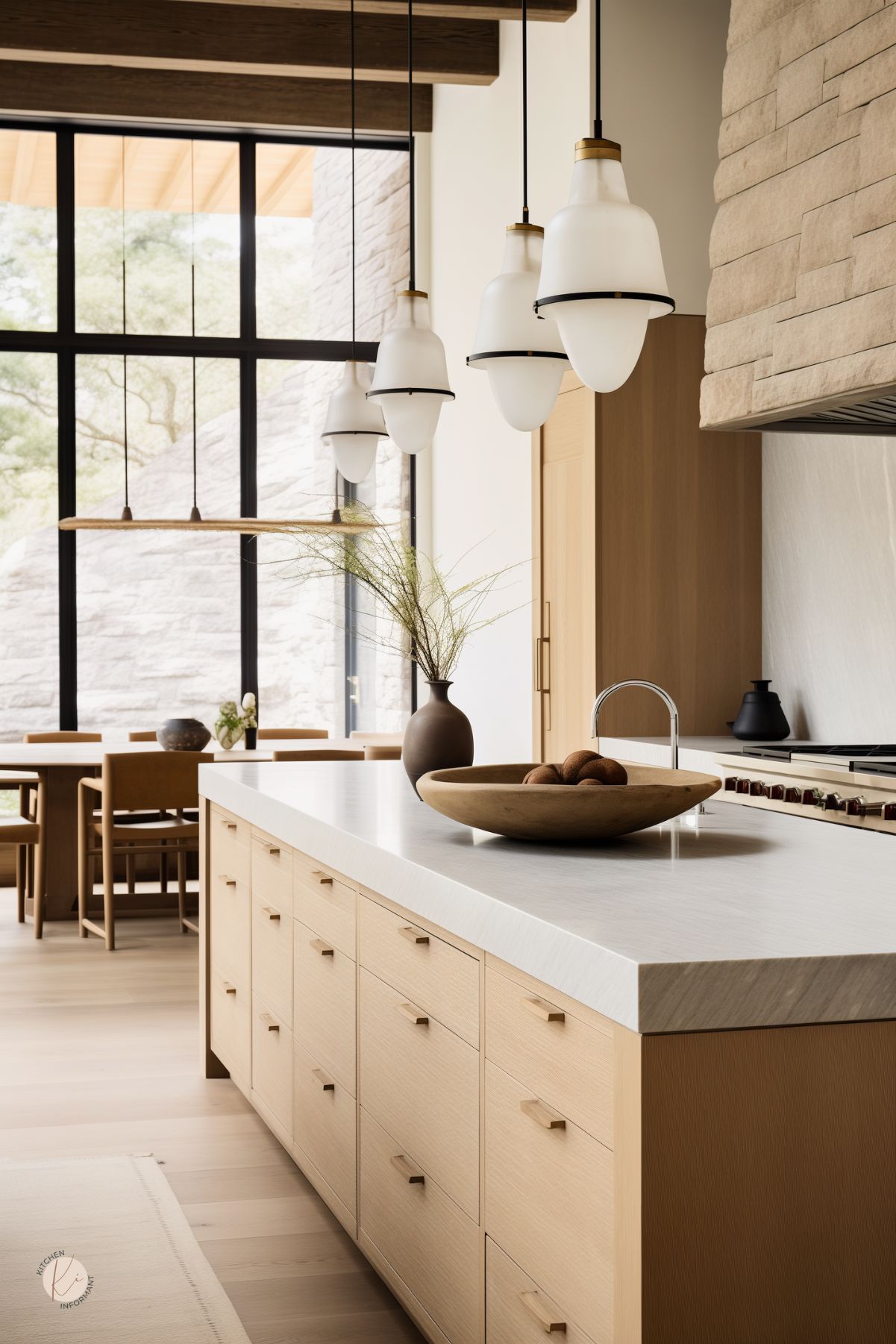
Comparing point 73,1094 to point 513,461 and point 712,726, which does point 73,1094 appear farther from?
point 513,461

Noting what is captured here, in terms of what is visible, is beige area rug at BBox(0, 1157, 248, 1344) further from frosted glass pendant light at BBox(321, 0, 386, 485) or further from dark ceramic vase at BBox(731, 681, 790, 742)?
dark ceramic vase at BBox(731, 681, 790, 742)

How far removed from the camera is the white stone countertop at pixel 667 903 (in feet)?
4.85

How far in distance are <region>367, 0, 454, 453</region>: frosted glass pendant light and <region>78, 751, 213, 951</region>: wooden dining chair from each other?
2.57m

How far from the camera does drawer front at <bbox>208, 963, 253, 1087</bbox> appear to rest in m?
3.59

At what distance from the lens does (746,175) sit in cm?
368

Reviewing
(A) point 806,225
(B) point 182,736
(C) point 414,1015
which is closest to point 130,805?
(B) point 182,736

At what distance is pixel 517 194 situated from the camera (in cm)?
616

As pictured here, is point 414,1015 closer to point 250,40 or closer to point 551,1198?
point 551,1198

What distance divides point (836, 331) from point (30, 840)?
4.06 metres

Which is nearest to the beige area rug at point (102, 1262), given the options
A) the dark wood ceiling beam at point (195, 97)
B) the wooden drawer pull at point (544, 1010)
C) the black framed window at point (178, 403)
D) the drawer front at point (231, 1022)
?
the drawer front at point (231, 1022)

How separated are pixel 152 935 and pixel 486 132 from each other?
12.7 feet

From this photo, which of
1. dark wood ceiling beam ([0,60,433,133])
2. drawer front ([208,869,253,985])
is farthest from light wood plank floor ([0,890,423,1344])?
dark wood ceiling beam ([0,60,433,133])

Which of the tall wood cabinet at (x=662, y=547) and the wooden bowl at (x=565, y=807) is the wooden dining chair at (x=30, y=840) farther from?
the wooden bowl at (x=565, y=807)

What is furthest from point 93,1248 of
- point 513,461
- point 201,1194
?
point 513,461
